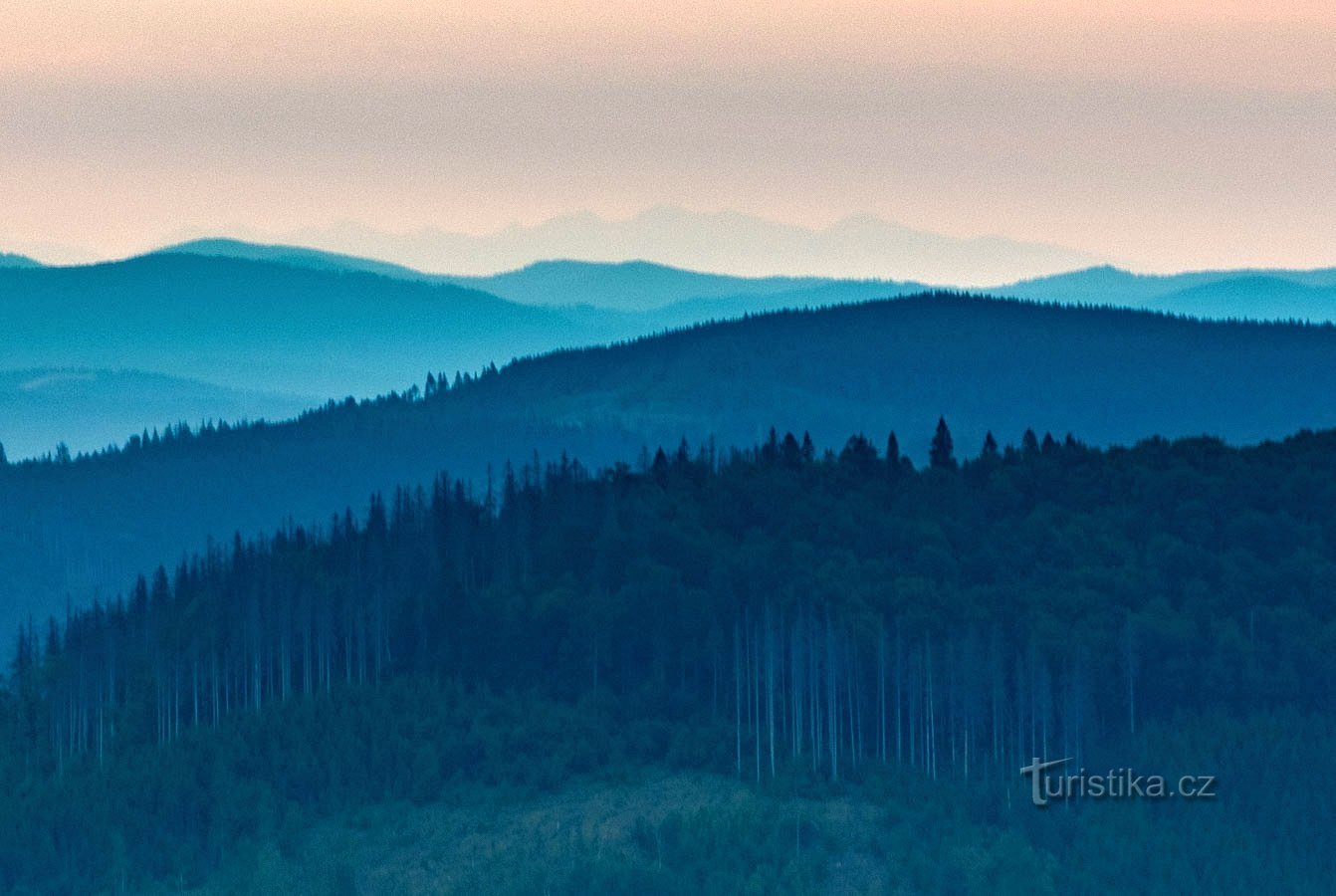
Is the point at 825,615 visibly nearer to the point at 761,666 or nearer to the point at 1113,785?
the point at 761,666

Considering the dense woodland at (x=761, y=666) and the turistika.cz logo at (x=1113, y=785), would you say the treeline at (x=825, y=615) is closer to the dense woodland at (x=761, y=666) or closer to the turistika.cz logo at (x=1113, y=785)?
the dense woodland at (x=761, y=666)

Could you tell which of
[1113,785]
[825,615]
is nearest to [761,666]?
[825,615]

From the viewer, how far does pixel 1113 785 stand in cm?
14712

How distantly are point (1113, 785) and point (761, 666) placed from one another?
27178mm

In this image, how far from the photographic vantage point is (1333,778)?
147125 mm

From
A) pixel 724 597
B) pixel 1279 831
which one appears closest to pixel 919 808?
pixel 1279 831

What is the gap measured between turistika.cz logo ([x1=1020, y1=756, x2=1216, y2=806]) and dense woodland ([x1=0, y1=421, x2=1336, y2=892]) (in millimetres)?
1550

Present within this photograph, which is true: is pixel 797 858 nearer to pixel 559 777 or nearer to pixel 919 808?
pixel 919 808

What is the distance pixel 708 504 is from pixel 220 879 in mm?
55241

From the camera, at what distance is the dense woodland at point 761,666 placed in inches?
6009

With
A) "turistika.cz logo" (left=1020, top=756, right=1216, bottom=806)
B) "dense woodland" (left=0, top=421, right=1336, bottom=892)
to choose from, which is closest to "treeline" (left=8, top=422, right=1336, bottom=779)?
"dense woodland" (left=0, top=421, right=1336, bottom=892)

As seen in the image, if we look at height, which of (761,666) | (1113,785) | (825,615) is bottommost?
(1113,785)

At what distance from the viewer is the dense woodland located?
153 meters

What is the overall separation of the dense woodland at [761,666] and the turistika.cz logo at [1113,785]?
61.0 inches
